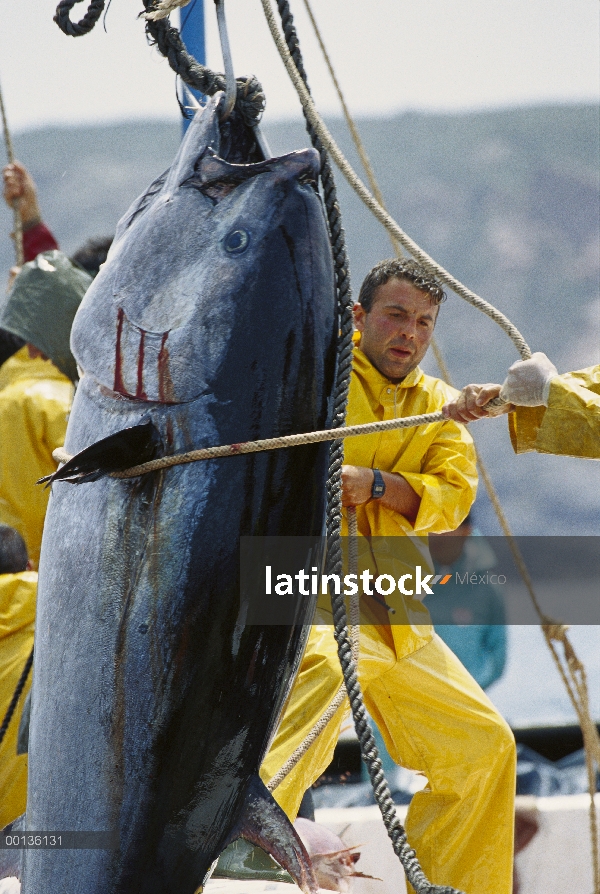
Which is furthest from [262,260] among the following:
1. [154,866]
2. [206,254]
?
[154,866]

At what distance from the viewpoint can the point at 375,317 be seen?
315 centimetres

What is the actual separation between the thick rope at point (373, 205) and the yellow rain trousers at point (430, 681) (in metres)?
1.21

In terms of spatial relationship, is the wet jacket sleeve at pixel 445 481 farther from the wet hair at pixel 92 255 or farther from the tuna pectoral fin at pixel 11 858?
the wet hair at pixel 92 255

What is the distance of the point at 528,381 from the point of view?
191cm

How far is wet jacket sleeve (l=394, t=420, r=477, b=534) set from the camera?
10.1 ft

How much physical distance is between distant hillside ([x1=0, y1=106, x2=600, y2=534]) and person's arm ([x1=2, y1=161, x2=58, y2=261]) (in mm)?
4143

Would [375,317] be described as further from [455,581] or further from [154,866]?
[455,581]

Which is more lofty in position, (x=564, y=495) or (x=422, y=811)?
(x=564, y=495)

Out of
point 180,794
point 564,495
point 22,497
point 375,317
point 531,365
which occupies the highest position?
point 564,495

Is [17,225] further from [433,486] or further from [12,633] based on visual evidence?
[433,486]

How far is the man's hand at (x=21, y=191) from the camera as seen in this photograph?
16.7ft

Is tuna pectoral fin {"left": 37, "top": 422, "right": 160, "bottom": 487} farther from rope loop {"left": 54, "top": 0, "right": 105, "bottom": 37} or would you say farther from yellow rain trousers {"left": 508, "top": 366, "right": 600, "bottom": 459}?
rope loop {"left": 54, "top": 0, "right": 105, "bottom": 37}

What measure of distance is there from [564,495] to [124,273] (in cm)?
901

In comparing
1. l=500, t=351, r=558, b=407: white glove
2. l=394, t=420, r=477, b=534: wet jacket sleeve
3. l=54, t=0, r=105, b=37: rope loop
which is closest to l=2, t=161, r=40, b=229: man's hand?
l=394, t=420, r=477, b=534: wet jacket sleeve
